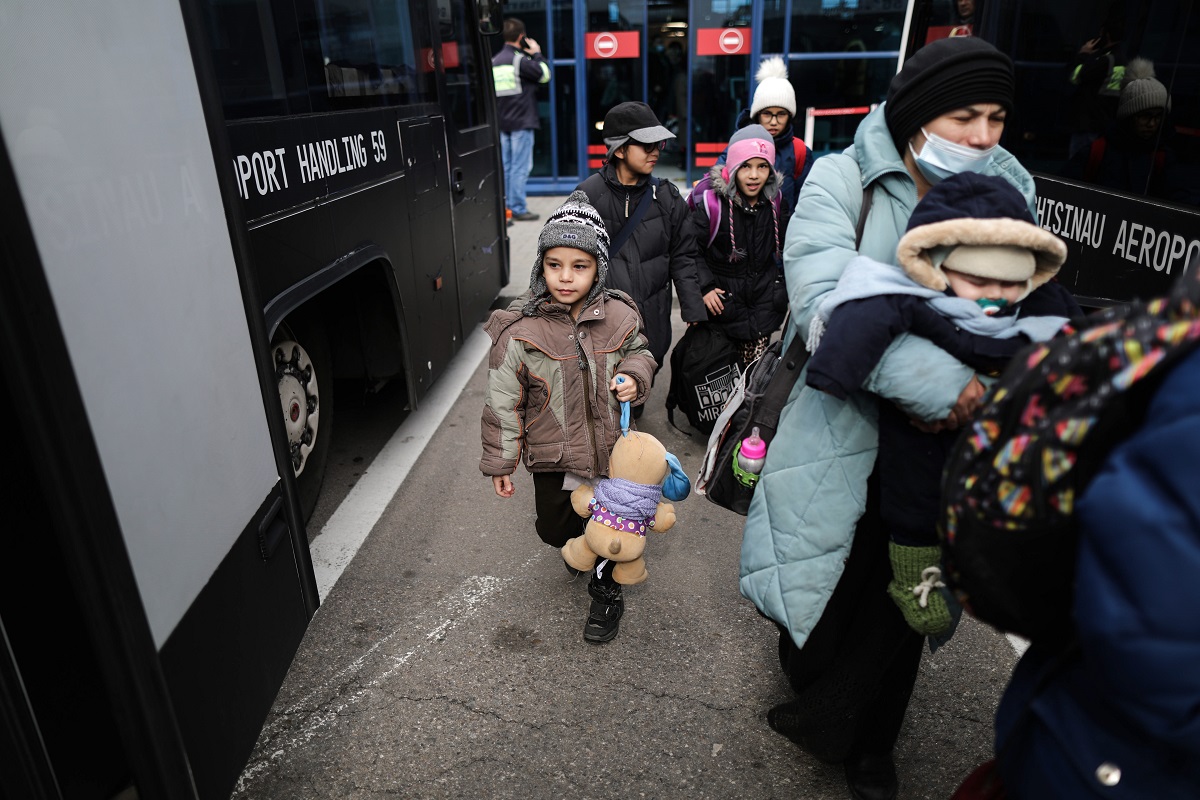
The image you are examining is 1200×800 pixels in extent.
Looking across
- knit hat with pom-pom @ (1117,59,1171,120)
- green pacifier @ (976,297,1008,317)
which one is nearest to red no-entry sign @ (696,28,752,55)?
knit hat with pom-pom @ (1117,59,1171,120)

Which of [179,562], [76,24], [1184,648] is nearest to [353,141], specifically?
[76,24]

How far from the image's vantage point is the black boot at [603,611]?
295cm

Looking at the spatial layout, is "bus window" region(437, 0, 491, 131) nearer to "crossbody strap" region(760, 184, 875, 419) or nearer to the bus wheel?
the bus wheel

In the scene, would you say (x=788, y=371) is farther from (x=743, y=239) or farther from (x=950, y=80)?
(x=743, y=239)

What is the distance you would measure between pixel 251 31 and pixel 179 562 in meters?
1.92

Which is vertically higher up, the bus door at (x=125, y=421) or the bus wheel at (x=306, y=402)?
the bus door at (x=125, y=421)

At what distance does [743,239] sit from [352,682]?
261cm

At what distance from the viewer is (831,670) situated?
2152 mm

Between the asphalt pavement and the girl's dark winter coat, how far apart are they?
1079 mm

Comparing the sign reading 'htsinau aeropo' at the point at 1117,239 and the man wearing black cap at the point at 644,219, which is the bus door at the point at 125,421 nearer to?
the man wearing black cap at the point at 644,219

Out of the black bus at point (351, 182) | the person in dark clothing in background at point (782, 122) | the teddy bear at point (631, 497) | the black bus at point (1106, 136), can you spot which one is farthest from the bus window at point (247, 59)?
the person in dark clothing in background at point (782, 122)

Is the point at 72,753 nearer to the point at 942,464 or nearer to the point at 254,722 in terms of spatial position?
the point at 254,722

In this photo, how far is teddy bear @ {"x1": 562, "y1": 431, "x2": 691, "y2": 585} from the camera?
105 inches

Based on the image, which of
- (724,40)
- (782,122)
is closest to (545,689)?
(782,122)
